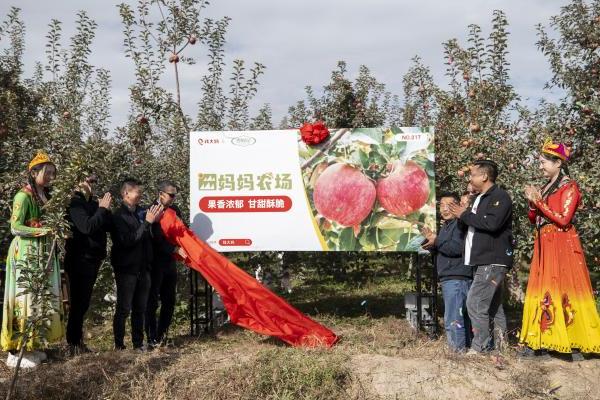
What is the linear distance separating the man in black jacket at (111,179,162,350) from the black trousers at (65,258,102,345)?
248mm

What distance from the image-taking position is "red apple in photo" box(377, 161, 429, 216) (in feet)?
21.9

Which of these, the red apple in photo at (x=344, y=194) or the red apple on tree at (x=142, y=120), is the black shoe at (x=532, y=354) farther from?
the red apple on tree at (x=142, y=120)

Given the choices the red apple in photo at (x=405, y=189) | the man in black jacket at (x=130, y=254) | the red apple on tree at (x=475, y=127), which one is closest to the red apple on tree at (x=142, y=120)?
the man in black jacket at (x=130, y=254)

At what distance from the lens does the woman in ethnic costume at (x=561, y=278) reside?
17.3 feet

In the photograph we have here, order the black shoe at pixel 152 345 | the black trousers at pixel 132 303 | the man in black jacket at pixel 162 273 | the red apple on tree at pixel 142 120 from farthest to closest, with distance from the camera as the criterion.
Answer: the red apple on tree at pixel 142 120 < the man in black jacket at pixel 162 273 < the black shoe at pixel 152 345 < the black trousers at pixel 132 303

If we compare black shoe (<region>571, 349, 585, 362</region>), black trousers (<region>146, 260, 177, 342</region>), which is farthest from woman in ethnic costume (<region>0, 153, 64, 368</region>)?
black shoe (<region>571, 349, 585, 362</region>)

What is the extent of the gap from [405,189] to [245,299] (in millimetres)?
2159

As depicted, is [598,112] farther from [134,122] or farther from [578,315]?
[134,122]

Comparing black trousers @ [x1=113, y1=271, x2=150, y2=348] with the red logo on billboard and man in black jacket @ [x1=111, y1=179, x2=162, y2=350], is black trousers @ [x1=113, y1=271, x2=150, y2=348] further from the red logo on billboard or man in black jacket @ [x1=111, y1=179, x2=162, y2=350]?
the red logo on billboard

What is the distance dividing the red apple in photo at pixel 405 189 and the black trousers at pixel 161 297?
98.3 inches

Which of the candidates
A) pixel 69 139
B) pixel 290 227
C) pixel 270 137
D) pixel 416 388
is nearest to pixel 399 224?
pixel 290 227

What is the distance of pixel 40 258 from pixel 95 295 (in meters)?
3.73

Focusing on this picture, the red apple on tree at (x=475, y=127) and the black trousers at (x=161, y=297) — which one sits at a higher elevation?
the red apple on tree at (x=475, y=127)

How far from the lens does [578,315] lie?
5.30 meters
